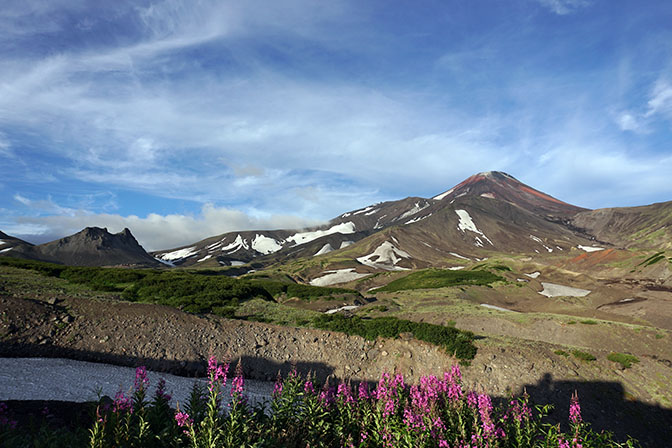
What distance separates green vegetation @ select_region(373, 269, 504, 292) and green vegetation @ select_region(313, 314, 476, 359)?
54108mm

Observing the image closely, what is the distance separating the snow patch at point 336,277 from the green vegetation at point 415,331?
91964 millimetres

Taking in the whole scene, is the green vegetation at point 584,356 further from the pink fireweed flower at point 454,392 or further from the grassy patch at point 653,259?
the grassy patch at point 653,259

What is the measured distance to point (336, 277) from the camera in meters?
122

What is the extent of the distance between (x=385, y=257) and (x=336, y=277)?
155ft

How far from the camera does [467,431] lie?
27.3 feet

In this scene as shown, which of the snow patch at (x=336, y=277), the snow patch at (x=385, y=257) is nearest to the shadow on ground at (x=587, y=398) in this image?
the snow patch at (x=336, y=277)

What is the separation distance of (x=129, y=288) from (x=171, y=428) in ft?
108

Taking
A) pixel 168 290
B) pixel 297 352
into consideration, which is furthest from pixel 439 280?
pixel 297 352

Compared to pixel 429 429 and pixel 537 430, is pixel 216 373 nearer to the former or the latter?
pixel 429 429

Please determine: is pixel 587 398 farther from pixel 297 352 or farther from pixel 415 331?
pixel 297 352

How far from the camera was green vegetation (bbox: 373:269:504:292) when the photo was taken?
78.1 metres

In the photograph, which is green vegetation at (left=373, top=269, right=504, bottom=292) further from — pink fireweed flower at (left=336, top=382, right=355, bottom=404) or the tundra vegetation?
pink fireweed flower at (left=336, top=382, right=355, bottom=404)

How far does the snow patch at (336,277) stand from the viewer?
118925 millimetres

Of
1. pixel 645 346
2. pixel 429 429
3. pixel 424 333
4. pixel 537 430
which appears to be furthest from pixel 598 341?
pixel 429 429
